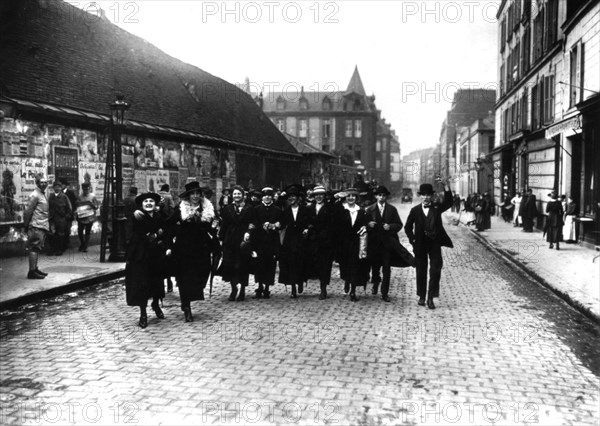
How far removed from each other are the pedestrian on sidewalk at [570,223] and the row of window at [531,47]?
694cm

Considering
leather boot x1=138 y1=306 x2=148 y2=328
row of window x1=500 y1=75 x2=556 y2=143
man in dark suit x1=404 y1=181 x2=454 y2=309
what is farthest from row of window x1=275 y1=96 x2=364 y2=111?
leather boot x1=138 y1=306 x2=148 y2=328

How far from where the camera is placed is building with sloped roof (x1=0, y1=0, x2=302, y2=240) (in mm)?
13203

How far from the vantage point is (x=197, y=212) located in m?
7.66

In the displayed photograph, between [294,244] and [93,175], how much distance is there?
29.3 ft

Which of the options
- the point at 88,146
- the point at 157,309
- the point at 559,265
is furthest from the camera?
the point at 88,146

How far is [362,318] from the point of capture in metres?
7.47

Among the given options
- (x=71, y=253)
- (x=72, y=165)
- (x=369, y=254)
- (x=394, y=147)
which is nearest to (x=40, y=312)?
(x=369, y=254)

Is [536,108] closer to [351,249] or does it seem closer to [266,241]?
[351,249]

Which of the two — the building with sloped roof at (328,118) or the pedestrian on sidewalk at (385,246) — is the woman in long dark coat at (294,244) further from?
the building with sloped roof at (328,118)

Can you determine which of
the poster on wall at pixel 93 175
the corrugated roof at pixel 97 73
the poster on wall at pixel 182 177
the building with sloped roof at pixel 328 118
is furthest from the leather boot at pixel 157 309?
the building with sloped roof at pixel 328 118

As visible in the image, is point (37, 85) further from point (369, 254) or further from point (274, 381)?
point (274, 381)

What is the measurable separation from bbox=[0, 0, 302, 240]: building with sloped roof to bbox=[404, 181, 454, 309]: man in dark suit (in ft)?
30.7

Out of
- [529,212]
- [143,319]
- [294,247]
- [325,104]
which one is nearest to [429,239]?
[294,247]

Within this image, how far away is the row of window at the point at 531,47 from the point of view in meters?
21.5
